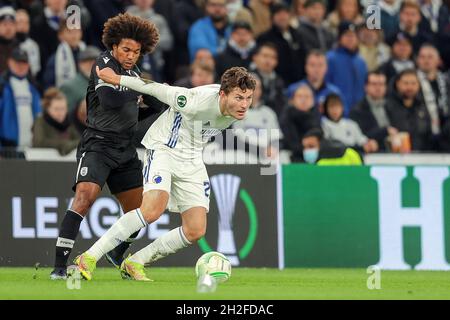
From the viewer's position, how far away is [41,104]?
1686 cm

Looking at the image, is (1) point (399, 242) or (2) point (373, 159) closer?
(1) point (399, 242)

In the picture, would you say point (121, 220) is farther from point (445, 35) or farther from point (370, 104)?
point (445, 35)

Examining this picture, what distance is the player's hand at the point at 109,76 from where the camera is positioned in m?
11.7

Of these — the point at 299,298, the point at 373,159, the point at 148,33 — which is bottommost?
the point at 299,298

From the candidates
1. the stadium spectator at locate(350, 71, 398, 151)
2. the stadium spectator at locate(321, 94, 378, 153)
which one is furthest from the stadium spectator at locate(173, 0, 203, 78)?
the stadium spectator at locate(350, 71, 398, 151)

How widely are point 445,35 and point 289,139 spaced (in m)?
4.78

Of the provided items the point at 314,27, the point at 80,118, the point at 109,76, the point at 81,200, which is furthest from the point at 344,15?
the point at 81,200

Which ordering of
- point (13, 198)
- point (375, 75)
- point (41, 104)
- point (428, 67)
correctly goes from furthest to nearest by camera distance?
point (428, 67), point (375, 75), point (41, 104), point (13, 198)

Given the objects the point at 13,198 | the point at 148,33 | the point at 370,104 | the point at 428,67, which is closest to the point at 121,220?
the point at 148,33

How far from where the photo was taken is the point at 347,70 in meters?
19.2

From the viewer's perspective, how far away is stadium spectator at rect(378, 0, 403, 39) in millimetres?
20297

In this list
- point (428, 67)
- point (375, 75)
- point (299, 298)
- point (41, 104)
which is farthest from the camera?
point (428, 67)

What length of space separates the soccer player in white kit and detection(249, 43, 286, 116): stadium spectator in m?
6.01

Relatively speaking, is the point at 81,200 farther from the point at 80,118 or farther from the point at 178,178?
the point at 80,118
